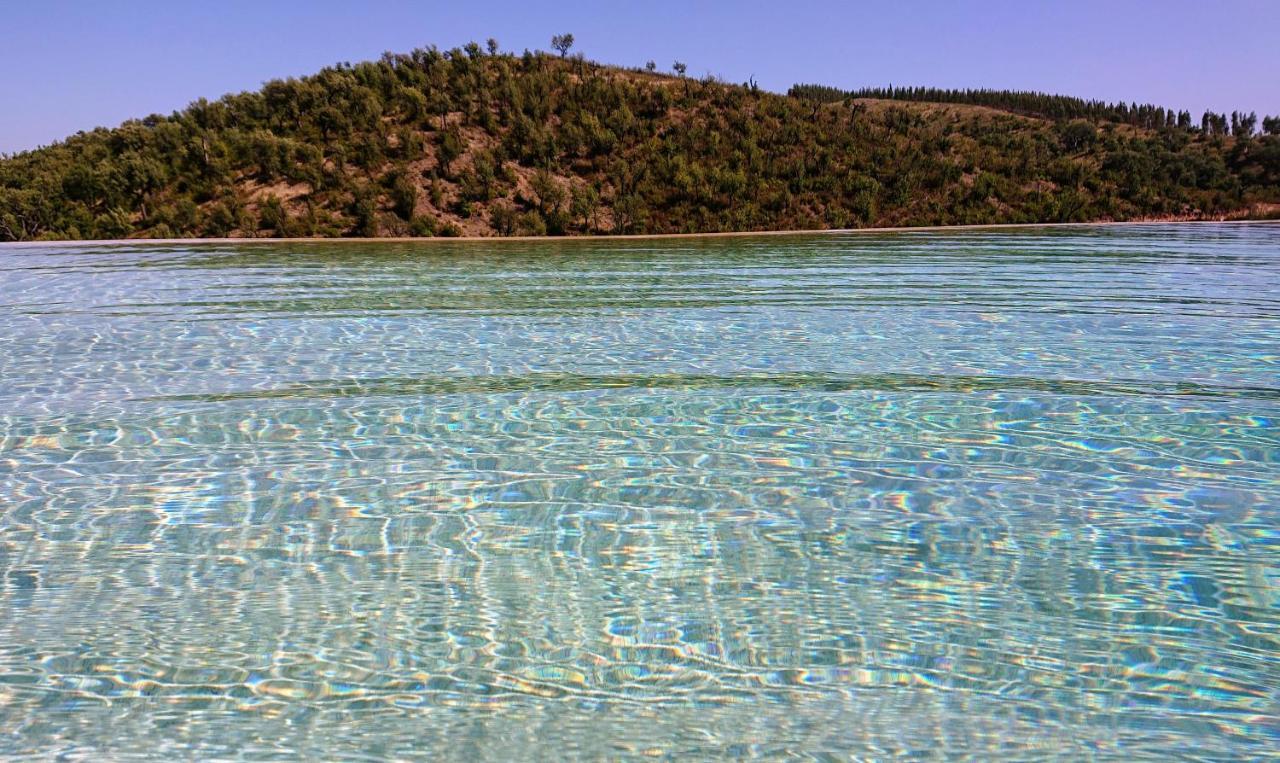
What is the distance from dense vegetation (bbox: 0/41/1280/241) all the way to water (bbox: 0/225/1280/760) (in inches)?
741

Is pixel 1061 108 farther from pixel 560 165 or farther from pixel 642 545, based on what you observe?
pixel 642 545

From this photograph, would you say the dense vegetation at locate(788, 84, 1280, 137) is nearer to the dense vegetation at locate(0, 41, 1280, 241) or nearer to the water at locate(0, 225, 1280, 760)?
the dense vegetation at locate(0, 41, 1280, 241)

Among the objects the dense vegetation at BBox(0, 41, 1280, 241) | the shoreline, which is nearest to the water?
the shoreline

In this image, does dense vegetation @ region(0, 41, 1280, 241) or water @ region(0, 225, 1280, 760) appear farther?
dense vegetation @ region(0, 41, 1280, 241)

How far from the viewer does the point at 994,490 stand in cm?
294

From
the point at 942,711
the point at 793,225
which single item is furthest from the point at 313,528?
the point at 793,225

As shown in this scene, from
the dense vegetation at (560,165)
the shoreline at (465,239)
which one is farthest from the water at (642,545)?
the dense vegetation at (560,165)

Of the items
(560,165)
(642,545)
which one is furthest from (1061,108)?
(642,545)

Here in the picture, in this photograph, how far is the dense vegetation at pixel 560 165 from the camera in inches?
941

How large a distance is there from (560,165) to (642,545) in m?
27.0

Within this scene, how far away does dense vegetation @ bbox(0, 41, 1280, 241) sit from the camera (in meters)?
23.9

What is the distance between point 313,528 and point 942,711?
1.90 m

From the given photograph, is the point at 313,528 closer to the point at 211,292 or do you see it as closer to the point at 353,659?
the point at 353,659

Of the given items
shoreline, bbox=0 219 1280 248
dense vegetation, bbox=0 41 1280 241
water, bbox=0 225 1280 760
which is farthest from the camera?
dense vegetation, bbox=0 41 1280 241
